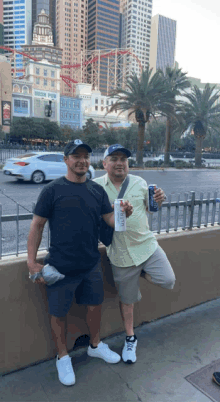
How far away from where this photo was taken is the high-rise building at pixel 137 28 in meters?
156

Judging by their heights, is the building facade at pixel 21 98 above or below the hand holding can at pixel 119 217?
above

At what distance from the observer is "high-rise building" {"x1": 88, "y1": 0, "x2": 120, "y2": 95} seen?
139 meters

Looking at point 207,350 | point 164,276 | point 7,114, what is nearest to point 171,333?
point 207,350

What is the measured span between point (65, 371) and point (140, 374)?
59 centimetres

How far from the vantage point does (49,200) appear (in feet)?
7.24

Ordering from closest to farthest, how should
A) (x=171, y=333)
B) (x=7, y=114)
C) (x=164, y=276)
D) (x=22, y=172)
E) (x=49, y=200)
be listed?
(x=49, y=200) → (x=164, y=276) → (x=171, y=333) → (x=22, y=172) → (x=7, y=114)

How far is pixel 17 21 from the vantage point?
144 meters

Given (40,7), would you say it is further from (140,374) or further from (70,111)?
(140,374)

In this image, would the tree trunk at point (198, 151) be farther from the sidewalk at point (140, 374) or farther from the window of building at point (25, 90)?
the window of building at point (25, 90)

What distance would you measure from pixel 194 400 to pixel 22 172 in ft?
37.2

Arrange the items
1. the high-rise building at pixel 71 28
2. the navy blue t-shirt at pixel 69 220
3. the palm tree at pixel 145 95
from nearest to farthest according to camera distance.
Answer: the navy blue t-shirt at pixel 69 220 → the palm tree at pixel 145 95 → the high-rise building at pixel 71 28

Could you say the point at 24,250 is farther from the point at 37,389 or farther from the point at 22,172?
the point at 22,172

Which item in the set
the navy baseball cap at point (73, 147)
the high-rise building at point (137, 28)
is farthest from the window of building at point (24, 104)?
the high-rise building at point (137, 28)

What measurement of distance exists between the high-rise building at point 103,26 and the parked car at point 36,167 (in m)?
133
